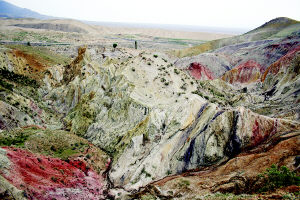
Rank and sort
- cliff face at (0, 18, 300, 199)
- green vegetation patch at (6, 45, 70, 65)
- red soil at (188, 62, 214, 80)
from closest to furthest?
1. cliff face at (0, 18, 300, 199)
2. green vegetation patch at (6, 45, 70, 65)
3. red soil at (188, 62, 214, 80)

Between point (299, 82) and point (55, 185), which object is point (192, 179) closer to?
point (55, 185)

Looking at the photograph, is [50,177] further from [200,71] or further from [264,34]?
[264,34]

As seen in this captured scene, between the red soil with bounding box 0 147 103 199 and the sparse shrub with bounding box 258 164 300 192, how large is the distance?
15549 mm

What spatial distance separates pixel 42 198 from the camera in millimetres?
16906

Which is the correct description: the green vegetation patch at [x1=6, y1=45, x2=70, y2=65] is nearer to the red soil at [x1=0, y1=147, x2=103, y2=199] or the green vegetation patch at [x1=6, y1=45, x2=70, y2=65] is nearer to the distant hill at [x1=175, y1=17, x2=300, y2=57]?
the red soil at [x1=0, y1=147, x2=103, y2=199]

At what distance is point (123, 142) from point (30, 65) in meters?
42.0

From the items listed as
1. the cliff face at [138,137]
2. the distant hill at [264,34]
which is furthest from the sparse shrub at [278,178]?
the distant hill at [264,34]

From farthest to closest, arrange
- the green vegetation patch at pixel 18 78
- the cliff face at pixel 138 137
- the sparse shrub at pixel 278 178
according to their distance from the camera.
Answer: the green vegetation patch at pixel 18 78 → the cliff face at pixel 138 137 → the sparse shrub at pixel 278 178

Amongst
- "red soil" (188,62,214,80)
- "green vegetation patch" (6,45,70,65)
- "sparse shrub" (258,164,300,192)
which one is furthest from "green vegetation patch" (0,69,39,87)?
"red soil" (188,62,214,80)

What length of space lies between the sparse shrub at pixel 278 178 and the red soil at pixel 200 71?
194 ft

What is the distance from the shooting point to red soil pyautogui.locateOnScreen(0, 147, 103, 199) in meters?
17.1

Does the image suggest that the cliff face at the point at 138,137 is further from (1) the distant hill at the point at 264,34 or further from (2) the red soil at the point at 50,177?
(1) the distant hill at the point at 264,34

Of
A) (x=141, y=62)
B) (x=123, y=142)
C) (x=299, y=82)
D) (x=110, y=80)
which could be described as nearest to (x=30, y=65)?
(x=110, y=80)

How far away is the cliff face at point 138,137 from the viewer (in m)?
16.9
